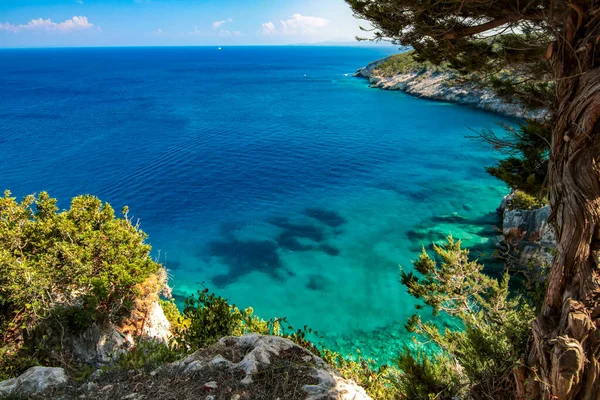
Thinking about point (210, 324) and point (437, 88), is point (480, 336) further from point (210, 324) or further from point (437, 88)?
point (437, 88)

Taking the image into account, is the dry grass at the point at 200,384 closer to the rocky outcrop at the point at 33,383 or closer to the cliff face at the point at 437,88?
the rocky outcrop at the point at 33,383

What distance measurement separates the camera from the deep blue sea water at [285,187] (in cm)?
1888

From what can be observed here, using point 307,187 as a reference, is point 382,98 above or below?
above

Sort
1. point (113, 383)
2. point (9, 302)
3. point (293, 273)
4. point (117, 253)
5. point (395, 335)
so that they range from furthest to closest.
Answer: point (293, 273) < point (395, 335) < point (117, 253) < point (9, 302) < point (113, 383)

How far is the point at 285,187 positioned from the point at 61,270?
21.4 m

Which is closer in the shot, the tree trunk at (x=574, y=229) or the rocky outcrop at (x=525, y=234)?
the tree trunk at (x=574, y=229)

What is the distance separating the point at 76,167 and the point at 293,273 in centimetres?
2571

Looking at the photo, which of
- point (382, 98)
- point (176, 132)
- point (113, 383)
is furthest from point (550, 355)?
point (382, 98)

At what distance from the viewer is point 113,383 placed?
6430 mm

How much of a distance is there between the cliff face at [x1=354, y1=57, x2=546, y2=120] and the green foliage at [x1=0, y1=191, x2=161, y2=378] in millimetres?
48175

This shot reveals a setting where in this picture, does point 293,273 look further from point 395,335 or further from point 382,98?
point 382,98

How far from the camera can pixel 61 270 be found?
1031cm

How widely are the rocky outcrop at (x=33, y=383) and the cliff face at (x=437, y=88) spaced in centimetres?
5159

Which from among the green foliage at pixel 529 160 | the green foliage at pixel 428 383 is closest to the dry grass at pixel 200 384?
the green foliage at pixel 428 383
